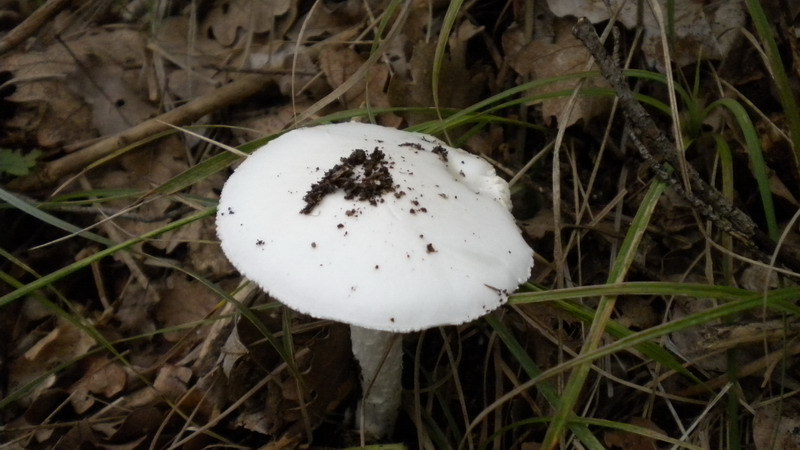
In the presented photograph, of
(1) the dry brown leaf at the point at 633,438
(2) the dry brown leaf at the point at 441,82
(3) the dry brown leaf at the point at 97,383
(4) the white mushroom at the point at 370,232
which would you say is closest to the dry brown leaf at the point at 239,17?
(2) the dry brown leaf at the point at 441,82

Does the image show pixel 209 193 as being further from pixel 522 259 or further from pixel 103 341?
pixel 522 259

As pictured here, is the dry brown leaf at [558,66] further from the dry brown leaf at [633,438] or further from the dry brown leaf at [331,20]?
the dry brown leaf at [633,438]

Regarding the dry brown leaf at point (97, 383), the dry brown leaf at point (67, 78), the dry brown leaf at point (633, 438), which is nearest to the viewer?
the dry brown leaf at point (633, 438)

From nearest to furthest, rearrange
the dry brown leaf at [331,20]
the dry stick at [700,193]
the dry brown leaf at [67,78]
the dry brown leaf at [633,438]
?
the dry stick at [700,193], the dry brown leaf at [633,438], the dry brown leaf at [67,78], the dry brown leaf at [331,20]

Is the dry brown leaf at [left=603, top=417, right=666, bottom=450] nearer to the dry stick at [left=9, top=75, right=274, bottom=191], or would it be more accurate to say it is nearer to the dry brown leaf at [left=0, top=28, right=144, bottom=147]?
the dry stick at [left=9, top=75, right=274, bottom=191]

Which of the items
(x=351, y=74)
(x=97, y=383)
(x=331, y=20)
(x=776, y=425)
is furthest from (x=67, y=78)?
(x=776, y=425)

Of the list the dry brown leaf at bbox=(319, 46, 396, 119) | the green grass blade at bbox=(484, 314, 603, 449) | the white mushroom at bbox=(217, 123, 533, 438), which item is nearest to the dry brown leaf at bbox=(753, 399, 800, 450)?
the green grass blade at bbox=(484, 314, 603, 449)

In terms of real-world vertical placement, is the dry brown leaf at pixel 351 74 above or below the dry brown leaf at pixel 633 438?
above
